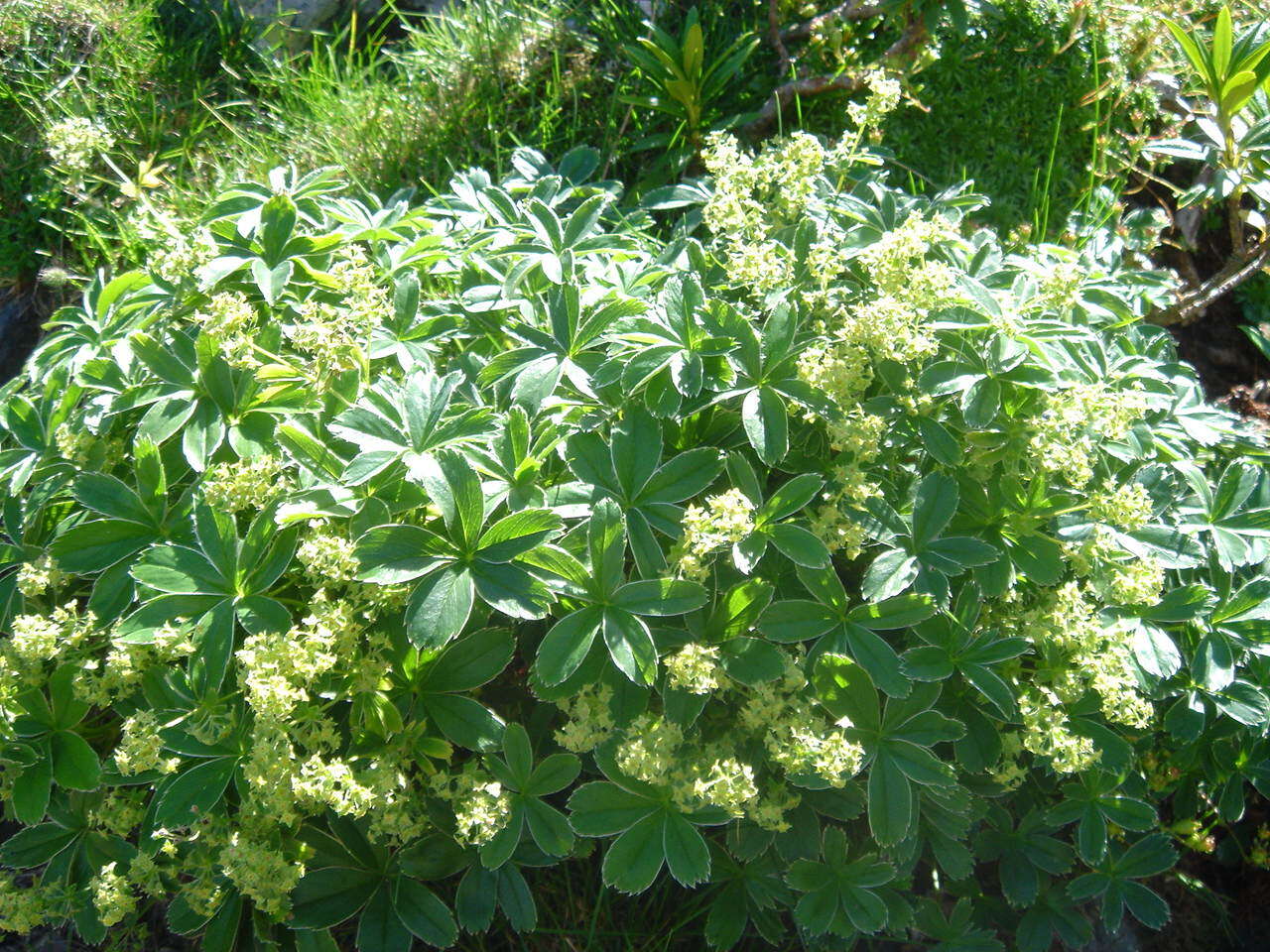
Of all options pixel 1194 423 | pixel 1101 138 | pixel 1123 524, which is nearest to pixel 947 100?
pixel 1101 138

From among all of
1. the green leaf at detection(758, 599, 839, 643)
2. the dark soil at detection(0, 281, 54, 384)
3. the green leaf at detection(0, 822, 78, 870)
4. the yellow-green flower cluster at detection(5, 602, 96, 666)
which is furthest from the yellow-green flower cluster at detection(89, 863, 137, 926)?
the dark soil at detection(0, 281, 54, 384)

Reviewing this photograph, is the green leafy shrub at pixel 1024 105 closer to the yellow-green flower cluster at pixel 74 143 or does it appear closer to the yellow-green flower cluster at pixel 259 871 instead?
the yellow-green flower cluster at pixel 74 143

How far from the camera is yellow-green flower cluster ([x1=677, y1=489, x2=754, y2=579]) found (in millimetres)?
1836

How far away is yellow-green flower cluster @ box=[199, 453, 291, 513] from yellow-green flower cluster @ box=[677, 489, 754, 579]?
2.45 ft

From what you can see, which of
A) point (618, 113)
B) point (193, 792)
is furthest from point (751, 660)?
point (618, 113)

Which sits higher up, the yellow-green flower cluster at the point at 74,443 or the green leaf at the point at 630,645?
the green leaf at the point at 630,645

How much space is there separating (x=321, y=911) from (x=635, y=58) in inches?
109

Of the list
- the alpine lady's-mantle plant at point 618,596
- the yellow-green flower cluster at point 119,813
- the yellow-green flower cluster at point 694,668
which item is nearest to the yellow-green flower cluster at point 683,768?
the alpine lady's-mantle plant at point 618,596

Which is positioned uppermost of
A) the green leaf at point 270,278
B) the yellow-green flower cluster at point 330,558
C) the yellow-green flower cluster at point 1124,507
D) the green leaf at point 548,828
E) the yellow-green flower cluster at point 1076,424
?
the yellow-green flower cluster at point 1076,424

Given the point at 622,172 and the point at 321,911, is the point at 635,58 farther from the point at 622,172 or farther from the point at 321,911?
the point at 321,911

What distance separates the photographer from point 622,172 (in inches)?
149

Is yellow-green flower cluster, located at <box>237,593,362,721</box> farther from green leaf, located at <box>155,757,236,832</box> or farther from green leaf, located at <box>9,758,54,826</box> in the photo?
green leaf, located at <box>9,758,54,826</box>

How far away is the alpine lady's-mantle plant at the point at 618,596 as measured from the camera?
1877 mm

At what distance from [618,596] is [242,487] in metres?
0.70
